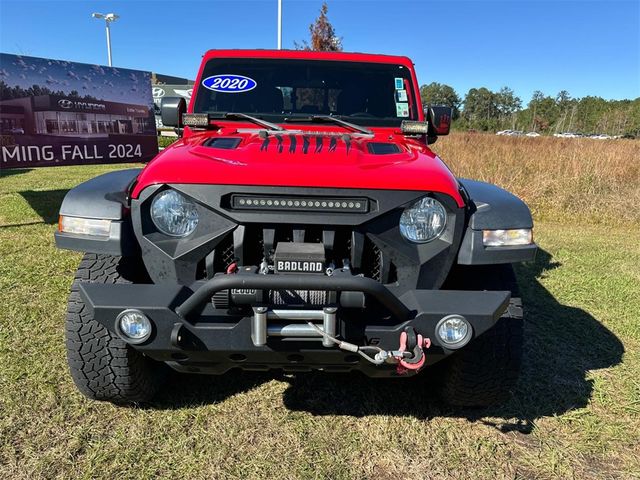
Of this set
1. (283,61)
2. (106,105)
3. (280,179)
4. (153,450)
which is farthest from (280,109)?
(106,105)

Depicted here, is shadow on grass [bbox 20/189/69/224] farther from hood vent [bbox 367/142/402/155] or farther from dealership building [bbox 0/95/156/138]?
hood vent [bbox 367/142/402/155]

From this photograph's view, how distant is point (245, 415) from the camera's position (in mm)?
2646

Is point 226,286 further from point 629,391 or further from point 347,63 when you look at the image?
point 629,391

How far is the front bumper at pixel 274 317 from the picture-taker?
1828 millimetres

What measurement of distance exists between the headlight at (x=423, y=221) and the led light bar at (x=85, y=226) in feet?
4.22

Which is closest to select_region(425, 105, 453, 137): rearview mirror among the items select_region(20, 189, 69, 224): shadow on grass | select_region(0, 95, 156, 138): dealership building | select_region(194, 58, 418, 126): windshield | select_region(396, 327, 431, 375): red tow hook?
select_region(194, 58, 418, 126): windshield

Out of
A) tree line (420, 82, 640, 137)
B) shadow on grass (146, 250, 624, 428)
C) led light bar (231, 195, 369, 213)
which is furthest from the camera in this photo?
tree line (420, 82, 640, 137)

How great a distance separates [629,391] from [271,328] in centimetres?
246

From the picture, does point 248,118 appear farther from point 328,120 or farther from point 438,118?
point 438,118

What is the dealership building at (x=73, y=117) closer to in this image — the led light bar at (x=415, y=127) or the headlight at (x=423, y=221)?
the led light bar at (x=415, y=127)

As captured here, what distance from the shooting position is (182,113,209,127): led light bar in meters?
3.08

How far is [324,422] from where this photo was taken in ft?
8.61

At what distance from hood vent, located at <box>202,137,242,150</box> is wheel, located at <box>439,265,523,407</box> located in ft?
4.16

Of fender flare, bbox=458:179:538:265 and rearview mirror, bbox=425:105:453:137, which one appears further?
rearview mirror, bbox=425:105:453:137
